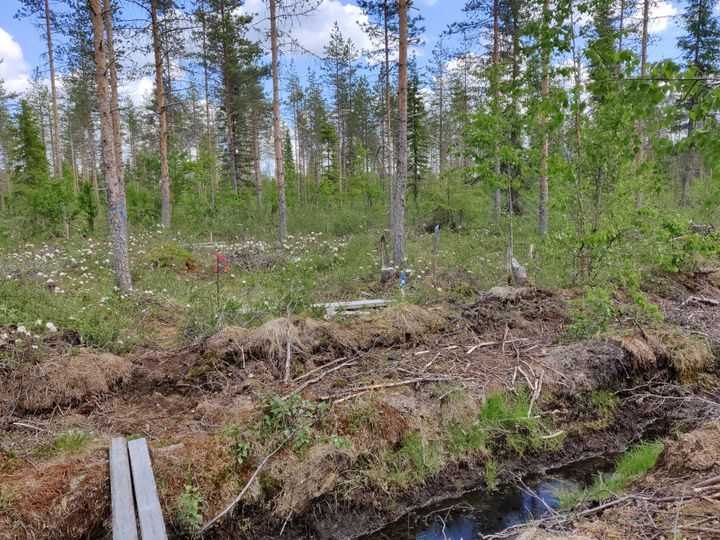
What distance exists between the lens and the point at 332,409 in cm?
431

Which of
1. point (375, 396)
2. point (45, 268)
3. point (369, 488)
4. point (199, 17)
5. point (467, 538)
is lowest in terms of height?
point (467, 538)

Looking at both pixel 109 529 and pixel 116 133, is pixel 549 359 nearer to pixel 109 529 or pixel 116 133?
pixel 109 529

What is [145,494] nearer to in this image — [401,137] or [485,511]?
[485,511]

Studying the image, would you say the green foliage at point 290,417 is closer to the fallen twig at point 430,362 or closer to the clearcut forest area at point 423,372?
the clearcut forest area at point 423,372

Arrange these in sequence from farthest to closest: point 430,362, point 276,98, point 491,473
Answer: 1. point 276,98
2. point 430,362
3. point 491,473

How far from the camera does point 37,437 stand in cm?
378

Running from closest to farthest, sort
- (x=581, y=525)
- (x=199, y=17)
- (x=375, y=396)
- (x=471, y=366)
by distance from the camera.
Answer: (x=581, y=525) < (x=375, y=396) < (x=471, y=366) < (x=199, y=17)

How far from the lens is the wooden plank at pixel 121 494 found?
113 inches

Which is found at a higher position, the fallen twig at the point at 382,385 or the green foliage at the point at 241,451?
the fallen twig at the point at 382,385

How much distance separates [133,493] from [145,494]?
6.6 inches

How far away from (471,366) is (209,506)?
3263 mm

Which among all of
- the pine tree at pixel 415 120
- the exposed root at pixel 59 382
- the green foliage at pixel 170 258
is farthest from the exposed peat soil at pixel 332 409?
the pine tree at pixel 415 120

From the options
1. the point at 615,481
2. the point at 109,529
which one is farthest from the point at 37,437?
the point at 615,481

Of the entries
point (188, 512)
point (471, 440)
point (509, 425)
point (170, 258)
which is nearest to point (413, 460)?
point (471, 440)
